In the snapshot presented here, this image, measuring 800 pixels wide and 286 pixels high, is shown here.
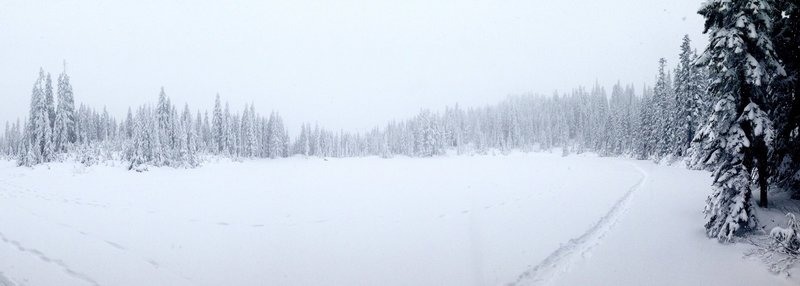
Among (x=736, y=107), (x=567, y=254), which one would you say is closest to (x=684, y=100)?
(x=736, y=107)

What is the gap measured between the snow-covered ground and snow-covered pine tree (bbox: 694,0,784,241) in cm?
98

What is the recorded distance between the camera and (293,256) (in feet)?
28.1

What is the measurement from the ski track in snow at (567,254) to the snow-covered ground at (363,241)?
4 centimetres

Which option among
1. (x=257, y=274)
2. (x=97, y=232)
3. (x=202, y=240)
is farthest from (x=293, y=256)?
(x=97, y=232)

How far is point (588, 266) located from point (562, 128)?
136330 mm

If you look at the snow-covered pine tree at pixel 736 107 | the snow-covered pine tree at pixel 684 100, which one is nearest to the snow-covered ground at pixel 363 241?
the snow-covered pine tree at pixel 736 107

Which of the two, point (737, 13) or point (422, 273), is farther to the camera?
point (737, 13)

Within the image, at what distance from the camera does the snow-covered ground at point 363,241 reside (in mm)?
7285

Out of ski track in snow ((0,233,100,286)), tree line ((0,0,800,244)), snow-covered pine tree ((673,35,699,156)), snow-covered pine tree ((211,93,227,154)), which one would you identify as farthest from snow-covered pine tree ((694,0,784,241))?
snow-covered pine tree ((211,93,227,154))

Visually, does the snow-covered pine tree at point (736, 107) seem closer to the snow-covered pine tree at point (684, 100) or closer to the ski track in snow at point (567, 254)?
the ski track in snow at point (567, 254)

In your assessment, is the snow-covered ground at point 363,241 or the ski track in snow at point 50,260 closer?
the ski track in snow at point 50,260

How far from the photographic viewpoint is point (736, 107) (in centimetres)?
970

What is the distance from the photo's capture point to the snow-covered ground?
7285 millimetres

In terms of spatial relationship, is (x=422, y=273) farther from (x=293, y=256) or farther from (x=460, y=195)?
(x=460, y=195)
